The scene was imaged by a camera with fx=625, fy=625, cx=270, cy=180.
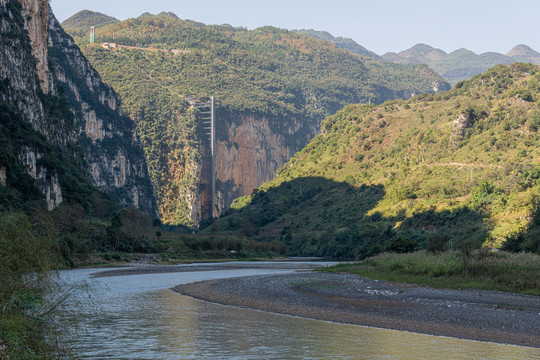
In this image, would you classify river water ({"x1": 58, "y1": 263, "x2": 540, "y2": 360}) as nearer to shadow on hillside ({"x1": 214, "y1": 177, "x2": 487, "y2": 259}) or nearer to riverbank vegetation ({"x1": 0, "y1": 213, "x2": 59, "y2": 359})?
riverbank vegetation ({"x1": 0, "y1": 213, "x2": 59, "y2": 359})

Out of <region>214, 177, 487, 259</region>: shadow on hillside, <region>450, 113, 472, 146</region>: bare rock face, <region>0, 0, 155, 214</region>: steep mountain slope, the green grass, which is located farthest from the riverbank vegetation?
<region>450, 113, 472, 146</region>: bare rock face

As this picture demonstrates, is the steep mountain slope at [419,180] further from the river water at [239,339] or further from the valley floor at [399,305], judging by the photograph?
the river water at [239,339]

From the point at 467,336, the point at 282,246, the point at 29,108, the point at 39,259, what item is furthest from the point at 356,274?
the point at 282,246

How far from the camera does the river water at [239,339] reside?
23.1 metres

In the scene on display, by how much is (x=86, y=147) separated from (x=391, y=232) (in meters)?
108

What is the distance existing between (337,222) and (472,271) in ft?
320

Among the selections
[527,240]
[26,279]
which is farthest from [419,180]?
[26,279]

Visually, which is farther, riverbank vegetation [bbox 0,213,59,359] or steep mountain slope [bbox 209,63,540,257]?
steep mountain slope [bbox 209,63,540,257]

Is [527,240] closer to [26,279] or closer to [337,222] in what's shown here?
[26,279]

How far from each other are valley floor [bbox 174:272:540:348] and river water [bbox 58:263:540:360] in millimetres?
1687

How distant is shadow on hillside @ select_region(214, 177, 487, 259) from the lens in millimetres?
93938

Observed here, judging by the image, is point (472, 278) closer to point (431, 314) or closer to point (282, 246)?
point (431, 314)

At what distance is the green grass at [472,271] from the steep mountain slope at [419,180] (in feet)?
36.9

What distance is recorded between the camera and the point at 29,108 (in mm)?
107938
